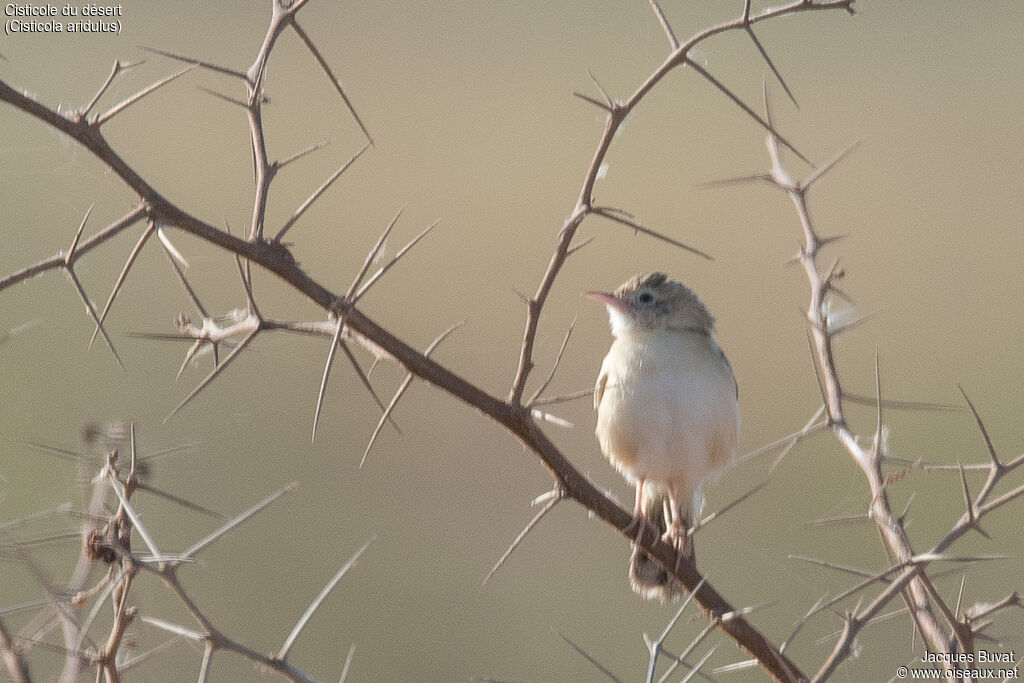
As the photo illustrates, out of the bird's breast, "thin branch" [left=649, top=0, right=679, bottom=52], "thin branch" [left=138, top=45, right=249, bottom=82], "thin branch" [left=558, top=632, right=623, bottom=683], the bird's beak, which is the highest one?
the bird's beak

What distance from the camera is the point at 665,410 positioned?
11.2 feet

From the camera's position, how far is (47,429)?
7.02m

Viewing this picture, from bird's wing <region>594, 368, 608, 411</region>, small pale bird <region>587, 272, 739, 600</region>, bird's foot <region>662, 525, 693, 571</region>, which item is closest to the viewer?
bird's foot <region>662, 525, 693, 571</region>

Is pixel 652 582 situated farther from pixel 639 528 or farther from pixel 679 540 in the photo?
pixel 639 528

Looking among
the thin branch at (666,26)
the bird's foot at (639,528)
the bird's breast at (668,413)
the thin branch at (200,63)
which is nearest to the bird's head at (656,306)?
the bird's breast at (668,413)

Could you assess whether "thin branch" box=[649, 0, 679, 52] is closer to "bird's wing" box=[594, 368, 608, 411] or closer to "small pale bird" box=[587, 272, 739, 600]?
"small pale bird" box=[587, 272, 739, 600]

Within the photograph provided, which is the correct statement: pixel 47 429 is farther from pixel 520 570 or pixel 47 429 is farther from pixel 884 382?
pixel 884 382

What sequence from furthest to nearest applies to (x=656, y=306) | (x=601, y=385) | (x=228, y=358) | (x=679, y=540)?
(x=656, y=306), (x=601, y=385), (x=679, y=540), (x=228, y=358)

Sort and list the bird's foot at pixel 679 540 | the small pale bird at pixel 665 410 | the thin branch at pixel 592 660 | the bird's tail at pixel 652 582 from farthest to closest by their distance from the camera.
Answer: the small pale bird at pixel 665 410, the bird's tail at pixel 652 582, the bird's foot at pixel 679 540, the thin branch at pixel 592 660

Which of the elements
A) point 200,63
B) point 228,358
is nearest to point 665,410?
point 228,358

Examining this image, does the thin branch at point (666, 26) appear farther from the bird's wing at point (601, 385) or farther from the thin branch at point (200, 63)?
the bird's wing at point (601, 385)

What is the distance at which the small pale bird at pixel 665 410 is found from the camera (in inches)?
134

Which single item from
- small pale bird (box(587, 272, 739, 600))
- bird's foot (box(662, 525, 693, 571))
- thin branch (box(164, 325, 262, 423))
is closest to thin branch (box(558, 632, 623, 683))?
thin branch (box(164, 325, 262, 423))

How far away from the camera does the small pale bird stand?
11.2ft
